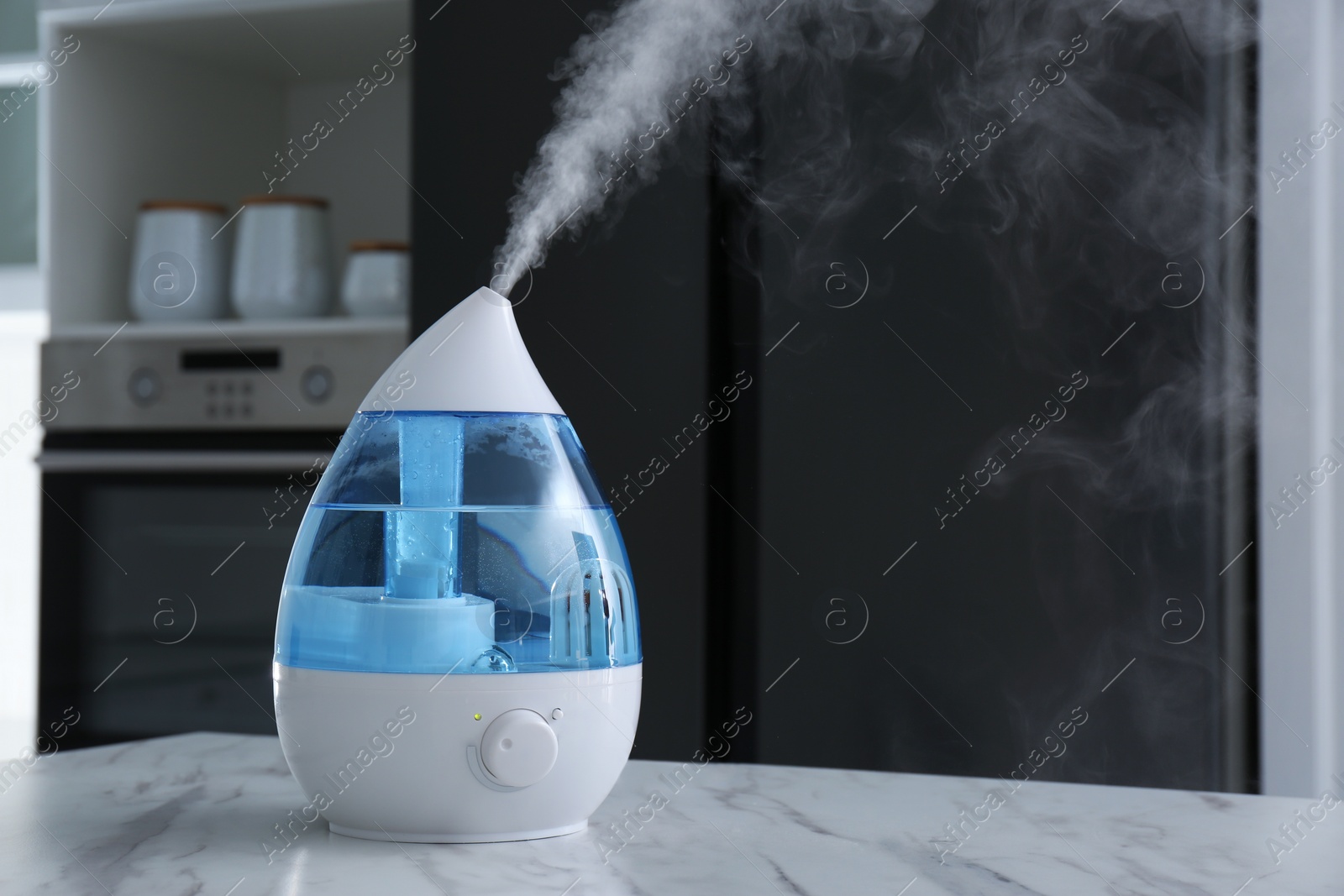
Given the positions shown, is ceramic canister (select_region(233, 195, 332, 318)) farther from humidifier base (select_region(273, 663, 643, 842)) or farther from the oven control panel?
humidifier base (select_region(273, 663, 643, 842))

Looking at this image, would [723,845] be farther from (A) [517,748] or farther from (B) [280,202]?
(B) [280,202]

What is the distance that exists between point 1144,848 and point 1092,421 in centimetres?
80

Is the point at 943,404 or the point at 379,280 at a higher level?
the point at 379,280

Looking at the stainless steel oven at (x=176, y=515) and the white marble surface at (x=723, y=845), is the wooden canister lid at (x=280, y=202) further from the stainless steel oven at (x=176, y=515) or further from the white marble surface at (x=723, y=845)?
the white marble surface at (x=723, y=845)

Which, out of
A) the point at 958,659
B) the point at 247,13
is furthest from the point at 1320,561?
the point at 247,13

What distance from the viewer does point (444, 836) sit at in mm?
740

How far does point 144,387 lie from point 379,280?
0.40 metres

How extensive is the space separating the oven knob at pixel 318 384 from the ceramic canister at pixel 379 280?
0.44 feet

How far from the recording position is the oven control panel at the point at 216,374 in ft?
6.23

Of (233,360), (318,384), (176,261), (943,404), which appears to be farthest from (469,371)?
(176,261)

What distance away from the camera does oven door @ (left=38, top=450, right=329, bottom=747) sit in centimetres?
Result: 192

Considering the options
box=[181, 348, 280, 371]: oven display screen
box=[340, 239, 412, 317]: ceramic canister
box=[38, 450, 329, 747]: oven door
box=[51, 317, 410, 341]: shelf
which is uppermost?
box=[340, 239, 412, 317]: ceramic canister

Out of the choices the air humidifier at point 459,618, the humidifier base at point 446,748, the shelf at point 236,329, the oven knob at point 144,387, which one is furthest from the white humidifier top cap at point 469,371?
the oven knob at point 144,387

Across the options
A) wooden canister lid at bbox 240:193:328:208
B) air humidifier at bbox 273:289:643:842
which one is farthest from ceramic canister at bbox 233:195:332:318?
air humidifier at bbox 273:289:643:842
